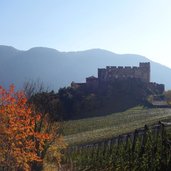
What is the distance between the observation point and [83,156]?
45781 mm

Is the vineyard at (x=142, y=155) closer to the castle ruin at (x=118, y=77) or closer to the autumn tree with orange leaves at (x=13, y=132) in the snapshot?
the autumn tree with orange leaves at (x=13, y=132)

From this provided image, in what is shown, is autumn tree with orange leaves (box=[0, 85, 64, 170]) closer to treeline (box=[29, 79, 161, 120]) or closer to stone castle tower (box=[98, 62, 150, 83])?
treeline (box=[29, 79, 161, 120])

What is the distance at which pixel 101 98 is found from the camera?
148m

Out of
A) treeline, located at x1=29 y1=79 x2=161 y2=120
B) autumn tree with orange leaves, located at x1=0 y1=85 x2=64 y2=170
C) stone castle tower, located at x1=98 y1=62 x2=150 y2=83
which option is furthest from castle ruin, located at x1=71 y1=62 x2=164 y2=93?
autumn tree with orange leaves, located at x1=0 y1=85 x2=64 y2=170

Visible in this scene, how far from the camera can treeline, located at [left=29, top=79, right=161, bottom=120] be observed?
454ft

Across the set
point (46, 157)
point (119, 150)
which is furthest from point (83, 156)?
point (119, 150)

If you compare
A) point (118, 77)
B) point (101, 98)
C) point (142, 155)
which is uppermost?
point (118, 77)

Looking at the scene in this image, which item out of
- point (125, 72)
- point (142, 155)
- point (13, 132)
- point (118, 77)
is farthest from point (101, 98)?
point (142, 155)

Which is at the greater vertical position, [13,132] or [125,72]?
[125,72]

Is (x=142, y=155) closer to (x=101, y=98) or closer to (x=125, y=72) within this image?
(x=101, y=98)

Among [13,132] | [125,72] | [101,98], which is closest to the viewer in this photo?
[13,132]

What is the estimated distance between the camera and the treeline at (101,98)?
138 meters

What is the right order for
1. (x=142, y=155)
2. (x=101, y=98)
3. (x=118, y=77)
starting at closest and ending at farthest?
1. (x=142, y=155)
2. (x=101, y=98)
3. (x=118, y=77)

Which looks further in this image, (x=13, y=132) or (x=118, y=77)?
(x=118, y=77)
